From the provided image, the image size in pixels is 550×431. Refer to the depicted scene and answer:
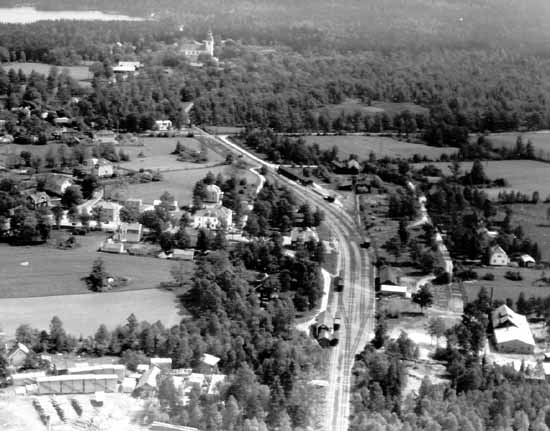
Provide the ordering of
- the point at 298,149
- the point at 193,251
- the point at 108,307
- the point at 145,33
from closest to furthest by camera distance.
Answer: the point at 108,307
the point at 193,251
the point at 298,149
the point at 145,33

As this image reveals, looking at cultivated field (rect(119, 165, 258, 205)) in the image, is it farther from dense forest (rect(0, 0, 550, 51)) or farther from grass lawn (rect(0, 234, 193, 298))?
dense forest (rect(0, 0, 550, 51))

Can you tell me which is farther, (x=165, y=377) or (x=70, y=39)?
(x=70, y=39)

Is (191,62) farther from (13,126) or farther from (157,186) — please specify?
(157,186)

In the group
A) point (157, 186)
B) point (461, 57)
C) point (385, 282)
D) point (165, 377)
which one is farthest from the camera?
point (461, 57)

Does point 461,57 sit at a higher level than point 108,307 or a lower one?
higher

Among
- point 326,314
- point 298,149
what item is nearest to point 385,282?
point 326,314

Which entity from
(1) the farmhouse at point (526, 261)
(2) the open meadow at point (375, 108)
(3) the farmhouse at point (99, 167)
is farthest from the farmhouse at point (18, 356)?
(2) the open meadow at point (375, 108)

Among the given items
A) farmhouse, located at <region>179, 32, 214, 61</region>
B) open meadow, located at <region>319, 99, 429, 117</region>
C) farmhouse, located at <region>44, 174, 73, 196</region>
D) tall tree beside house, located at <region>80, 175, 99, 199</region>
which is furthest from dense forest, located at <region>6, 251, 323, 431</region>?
farmhouse, located at <region>179, 32, 214, 61</region>

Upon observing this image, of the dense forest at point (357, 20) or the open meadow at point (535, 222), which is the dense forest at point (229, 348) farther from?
the dense forest at point (357, 20)
